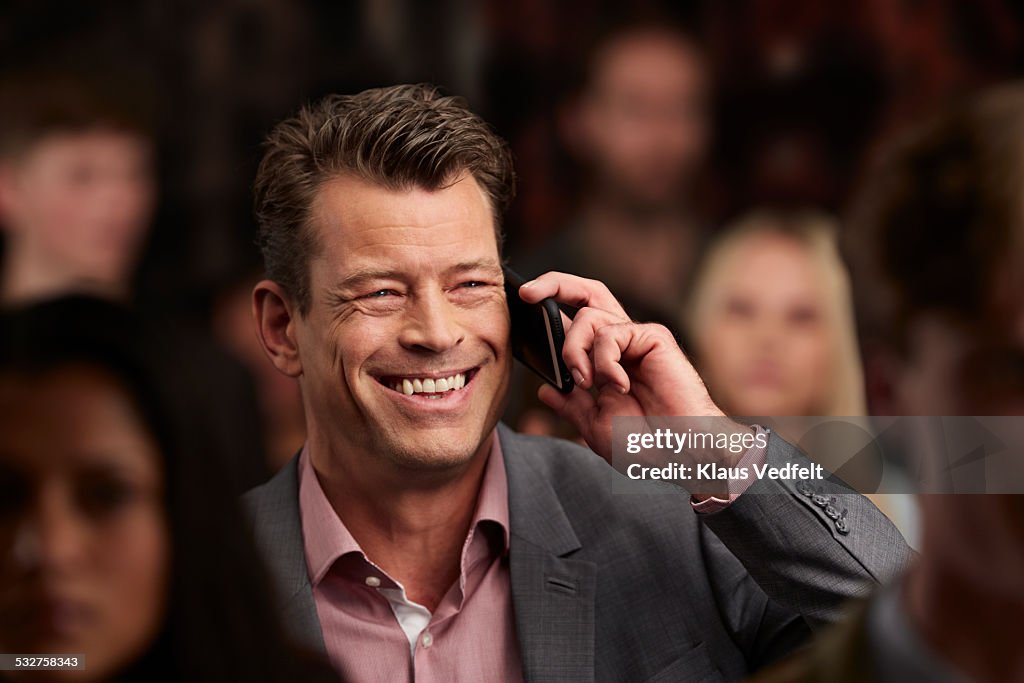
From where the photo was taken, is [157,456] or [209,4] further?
[209,4]

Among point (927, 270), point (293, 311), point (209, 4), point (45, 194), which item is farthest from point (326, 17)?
point (927, 270)

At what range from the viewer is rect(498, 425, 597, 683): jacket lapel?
4.62ft

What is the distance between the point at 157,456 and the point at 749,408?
139cm

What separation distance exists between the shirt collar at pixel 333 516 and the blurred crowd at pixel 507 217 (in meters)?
0.08

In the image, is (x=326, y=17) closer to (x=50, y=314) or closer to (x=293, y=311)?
(x=293, y=311)

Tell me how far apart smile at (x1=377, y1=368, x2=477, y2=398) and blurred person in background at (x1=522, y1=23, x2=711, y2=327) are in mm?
969

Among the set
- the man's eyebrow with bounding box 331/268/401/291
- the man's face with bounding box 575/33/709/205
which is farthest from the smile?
the man's face with bounding box 575/33/709/205

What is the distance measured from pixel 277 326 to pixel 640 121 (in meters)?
1.18

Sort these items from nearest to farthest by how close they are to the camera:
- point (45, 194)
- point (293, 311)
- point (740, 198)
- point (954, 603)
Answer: point (954, 603), point (293, 311), point (45, 194), point (740, 198)

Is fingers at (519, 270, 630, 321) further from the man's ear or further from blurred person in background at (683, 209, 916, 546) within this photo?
blurred person in background at (683, 209, 916, 546)

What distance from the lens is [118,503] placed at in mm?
1030

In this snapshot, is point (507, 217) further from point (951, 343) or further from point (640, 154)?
point (951, 343)

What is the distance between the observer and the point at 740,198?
2748mm

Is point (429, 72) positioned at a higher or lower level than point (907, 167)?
higher
